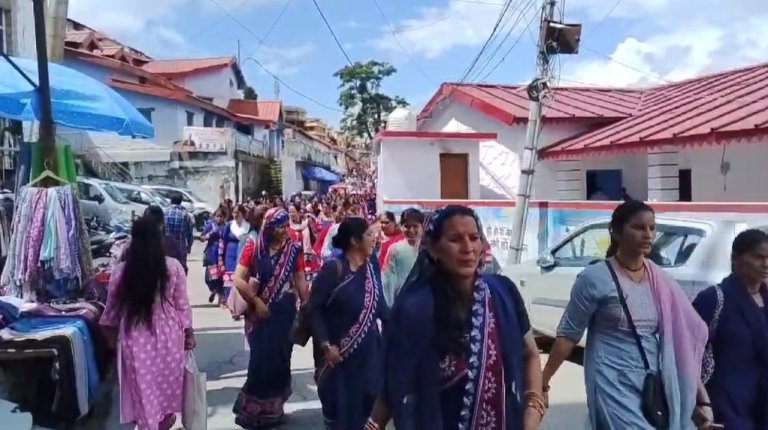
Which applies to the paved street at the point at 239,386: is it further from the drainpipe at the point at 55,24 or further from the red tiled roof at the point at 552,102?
the red tiled roof at the point at 552,102

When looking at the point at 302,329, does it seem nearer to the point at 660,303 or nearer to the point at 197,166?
the point at 660,303

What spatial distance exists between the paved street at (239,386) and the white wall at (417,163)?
8.55 m

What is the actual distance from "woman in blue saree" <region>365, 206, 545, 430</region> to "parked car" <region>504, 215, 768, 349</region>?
4.44m

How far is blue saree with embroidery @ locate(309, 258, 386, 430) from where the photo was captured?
15.6ft

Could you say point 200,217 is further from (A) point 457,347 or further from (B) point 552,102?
(A) point 457,347

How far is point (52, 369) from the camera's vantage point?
5129 mm

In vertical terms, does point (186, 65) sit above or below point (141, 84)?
above

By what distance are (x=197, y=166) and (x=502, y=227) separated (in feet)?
70.7

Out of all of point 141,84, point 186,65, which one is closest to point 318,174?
point 186,65

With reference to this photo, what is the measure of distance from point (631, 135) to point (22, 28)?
46.8ft

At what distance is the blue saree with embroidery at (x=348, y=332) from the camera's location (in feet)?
15.6

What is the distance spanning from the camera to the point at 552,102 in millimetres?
19641

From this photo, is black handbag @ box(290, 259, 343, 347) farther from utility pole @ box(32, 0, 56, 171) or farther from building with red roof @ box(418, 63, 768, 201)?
building with red roof @ box(418, 63, 768, 201)

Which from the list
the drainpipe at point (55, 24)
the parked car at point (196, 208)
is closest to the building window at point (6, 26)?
the parked car at point (196, 208)
